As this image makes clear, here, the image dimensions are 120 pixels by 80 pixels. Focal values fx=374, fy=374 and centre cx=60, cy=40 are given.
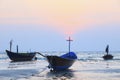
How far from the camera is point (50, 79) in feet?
96.7

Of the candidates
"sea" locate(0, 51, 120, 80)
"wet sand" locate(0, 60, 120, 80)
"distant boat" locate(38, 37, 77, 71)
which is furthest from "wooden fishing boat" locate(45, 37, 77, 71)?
"sea" locate(0, 51, 120, 80)

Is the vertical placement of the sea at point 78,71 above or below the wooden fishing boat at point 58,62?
below

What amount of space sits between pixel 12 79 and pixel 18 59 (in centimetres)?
4832

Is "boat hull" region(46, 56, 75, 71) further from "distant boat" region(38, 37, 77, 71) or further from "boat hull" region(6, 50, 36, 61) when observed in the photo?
"boat hull" region(6, 50, 36, 61)

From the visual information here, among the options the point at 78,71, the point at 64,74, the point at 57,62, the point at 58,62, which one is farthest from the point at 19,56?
Answer: the point at 64,74

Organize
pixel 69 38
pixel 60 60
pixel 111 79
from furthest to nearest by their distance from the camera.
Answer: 1. pixel 69 38
2. pixel 60 60
3. pixel 111 79

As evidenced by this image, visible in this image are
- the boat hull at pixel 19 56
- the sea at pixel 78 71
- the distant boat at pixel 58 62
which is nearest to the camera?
the sea at pixel 78 71

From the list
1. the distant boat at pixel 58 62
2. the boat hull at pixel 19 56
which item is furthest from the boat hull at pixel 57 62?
the boat hull at pixel 19 56

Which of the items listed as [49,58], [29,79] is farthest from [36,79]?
[49,58]

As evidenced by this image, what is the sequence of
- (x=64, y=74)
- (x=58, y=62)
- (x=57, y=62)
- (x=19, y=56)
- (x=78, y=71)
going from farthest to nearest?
(x=19, y=56) → (x=78, y=71) → (x=58, y=62) → (x=57, y=62) → (x=64, y=74)

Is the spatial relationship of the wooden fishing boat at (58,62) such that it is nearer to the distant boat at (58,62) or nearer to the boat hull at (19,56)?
the distant boat at (58,62)

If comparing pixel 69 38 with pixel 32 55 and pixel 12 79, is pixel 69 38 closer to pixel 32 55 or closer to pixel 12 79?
pixel 12 79

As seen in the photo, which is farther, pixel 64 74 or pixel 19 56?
pixel 19 56

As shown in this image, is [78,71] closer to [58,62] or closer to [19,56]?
[58,62]
